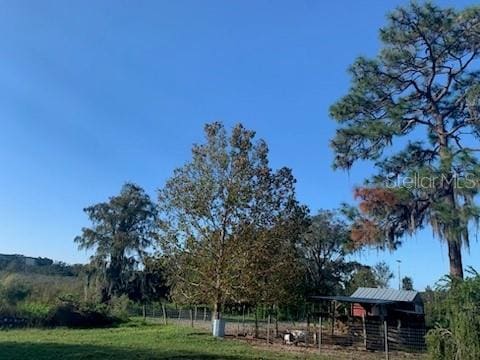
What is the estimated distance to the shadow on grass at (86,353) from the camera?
11.8m

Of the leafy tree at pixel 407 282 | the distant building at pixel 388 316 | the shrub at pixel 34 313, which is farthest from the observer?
the leafy tree at pixel 407 282

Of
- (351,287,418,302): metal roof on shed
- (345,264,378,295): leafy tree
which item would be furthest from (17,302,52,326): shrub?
(345,264,378,295): leafy tree

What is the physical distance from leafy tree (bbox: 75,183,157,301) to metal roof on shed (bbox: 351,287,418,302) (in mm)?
17200

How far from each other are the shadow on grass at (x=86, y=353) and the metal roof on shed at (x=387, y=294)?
12.8 metres

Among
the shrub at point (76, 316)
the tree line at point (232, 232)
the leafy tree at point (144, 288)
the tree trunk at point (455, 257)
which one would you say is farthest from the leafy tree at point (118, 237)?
the tree trunk at point (455, 257)

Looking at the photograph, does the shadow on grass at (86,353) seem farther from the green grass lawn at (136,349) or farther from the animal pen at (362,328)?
the animal pen at (362,328)

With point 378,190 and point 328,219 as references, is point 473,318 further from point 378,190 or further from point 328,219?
point 328,219

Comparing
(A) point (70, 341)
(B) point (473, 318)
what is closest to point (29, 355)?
(A) point (70, 341)

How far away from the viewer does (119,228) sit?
38656mm

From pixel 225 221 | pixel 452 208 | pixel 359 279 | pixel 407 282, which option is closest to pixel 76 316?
pixel 225 221

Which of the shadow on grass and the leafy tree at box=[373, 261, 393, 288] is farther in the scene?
the leafy tree at box=[373, 261, 393, 288]

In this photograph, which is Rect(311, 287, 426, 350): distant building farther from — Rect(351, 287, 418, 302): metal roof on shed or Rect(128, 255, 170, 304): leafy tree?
Rect(128, 255, 170, 304): leafy tree

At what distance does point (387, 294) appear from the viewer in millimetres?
24984

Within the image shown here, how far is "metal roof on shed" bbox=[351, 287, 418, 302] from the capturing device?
23859 millimetres
